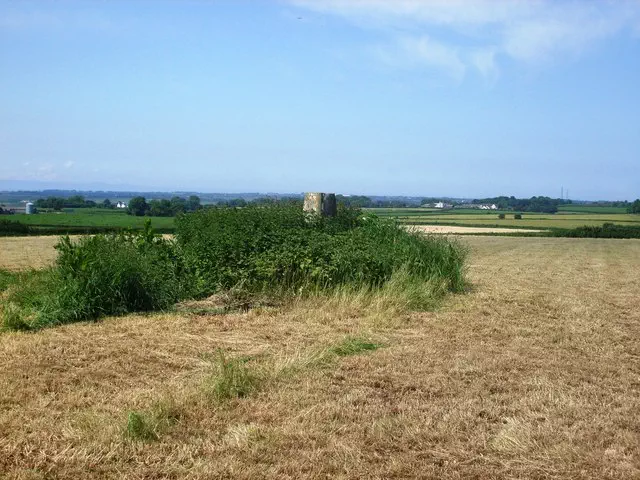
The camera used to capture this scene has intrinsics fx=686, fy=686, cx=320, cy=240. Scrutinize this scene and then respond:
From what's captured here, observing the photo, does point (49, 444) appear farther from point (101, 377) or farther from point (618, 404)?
point (618, 404)

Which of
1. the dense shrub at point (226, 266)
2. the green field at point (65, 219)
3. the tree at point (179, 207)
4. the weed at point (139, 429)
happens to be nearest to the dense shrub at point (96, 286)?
the dense shrub at point (226, 266)

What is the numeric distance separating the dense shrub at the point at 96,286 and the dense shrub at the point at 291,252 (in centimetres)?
62

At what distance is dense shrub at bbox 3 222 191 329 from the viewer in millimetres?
9734

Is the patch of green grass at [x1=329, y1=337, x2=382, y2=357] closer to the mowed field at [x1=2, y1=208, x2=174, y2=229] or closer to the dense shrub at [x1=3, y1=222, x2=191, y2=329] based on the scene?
the dense shrub at [x1=3, y1=222, x2=191, y2=329]

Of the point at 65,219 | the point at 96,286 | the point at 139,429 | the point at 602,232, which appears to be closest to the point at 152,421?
the point at 139,429

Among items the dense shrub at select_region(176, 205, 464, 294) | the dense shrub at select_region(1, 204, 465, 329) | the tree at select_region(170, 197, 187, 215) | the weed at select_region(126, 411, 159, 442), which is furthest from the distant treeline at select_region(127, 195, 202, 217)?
the weed at select_region(126, 411, 159, 442)

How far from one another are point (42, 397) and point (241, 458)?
2187mm

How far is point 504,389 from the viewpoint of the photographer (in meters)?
6.65

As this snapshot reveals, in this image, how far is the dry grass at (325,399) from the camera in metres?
4.73

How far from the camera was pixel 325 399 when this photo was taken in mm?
6125

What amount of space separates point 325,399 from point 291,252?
5.95 metres

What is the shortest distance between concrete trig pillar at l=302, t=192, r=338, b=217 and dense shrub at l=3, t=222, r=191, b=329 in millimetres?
3534

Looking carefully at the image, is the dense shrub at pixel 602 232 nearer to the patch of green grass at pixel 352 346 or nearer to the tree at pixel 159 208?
the tree at pixel 159 208

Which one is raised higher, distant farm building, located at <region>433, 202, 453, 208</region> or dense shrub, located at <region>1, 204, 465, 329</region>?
distant farm building, located at <region>433, 202, 453, 208</region>
